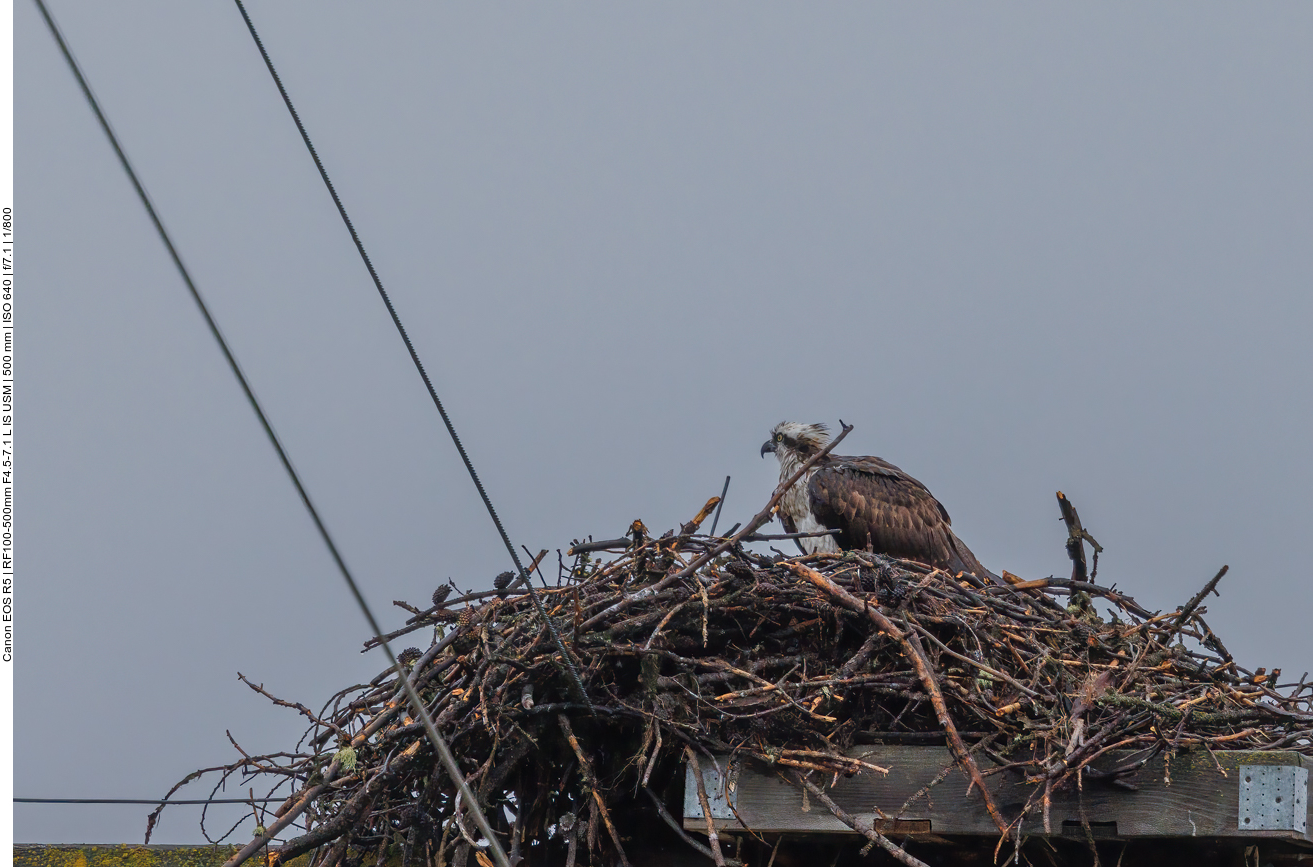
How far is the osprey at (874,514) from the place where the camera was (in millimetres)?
7064

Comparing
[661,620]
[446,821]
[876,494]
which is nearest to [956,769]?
[661,620]

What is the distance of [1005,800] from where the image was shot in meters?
3.81

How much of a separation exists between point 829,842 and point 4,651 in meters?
3.32

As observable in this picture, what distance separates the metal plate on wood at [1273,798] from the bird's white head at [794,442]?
15.0 ft

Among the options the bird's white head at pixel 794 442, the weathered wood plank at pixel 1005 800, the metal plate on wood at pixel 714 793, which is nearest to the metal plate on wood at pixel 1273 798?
the weathered wood plank at pixel 1005 800

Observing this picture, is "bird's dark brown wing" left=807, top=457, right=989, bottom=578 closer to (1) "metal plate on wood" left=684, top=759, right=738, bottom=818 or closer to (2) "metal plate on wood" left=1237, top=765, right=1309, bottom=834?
(1) "metal plate on wood" left=684, top=759, right=738, bottom=818

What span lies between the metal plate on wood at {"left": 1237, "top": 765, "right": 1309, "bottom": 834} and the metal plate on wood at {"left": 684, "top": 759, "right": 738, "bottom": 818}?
1.48 metres

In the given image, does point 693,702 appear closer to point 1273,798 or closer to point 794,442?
point 1273,798

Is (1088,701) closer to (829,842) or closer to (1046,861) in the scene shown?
(1046,861)

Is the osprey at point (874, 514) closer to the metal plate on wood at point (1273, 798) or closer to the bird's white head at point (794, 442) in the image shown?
the bird's white head at point (794, 442)

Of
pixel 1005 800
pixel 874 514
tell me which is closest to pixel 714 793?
pixel 1005 800

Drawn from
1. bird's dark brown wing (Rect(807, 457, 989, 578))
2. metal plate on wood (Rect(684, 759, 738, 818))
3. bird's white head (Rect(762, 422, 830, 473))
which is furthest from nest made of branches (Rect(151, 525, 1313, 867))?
bird's white head (Rect(762, 422, 830, 473))

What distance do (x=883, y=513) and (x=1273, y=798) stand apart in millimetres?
3570

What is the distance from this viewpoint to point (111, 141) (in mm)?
2758
